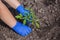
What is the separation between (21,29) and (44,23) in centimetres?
27

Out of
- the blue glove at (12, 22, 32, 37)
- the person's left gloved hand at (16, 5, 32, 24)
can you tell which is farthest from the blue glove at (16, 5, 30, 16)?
the blue glove at (12, 22, 32, 37)

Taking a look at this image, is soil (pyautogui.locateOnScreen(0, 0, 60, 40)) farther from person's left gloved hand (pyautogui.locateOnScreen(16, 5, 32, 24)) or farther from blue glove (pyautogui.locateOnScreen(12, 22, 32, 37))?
person's left gloved hand (pyautogui.locateOnScreen(16, 5, 32, 24))

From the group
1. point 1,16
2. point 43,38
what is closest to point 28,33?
point 43,38

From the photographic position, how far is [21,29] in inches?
107

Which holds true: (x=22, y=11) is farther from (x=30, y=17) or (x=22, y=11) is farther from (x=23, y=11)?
(x=30, y=17)

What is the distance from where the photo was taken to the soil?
268 cm

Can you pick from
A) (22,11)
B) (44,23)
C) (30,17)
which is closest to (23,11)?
(22,11)

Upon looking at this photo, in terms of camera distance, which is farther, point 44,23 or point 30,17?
point 44,23

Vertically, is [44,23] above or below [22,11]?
below

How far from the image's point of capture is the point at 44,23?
2.79 metres

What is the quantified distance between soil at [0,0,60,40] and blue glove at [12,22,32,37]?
40mm

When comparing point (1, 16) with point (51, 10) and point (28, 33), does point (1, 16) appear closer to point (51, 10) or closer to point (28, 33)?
point (28, 33)

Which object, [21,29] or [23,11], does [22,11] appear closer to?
[23,11]

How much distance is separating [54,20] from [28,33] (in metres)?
0.33
